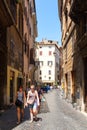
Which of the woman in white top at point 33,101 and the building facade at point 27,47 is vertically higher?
the building facade at point 27,47

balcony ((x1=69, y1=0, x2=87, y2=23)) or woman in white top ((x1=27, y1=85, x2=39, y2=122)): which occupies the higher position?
balcony ((x1=69, y1=0, x2=87, y2=23))

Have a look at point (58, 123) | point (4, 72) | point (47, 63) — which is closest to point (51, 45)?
point (47, 63)

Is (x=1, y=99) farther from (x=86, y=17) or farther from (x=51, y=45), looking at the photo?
(x=51, y=45)

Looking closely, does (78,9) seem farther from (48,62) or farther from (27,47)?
(48,62)

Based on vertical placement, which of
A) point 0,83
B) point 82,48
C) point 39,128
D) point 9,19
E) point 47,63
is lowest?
point 39,128

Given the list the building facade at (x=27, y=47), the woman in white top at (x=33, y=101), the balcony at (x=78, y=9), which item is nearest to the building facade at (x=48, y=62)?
the building facade at (x=27, y=47)

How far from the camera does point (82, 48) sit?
22.7 meters

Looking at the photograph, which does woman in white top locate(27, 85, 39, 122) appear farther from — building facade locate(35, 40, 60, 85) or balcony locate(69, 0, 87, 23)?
building facade locate(35, 40, 60, 85)

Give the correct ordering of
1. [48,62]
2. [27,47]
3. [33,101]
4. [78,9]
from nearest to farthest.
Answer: [33,101] < [78,9] < [27,47] < [48,62]

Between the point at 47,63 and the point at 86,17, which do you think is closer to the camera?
the point at 86,17

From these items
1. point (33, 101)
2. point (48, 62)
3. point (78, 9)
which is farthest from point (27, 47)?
point (48, 62)

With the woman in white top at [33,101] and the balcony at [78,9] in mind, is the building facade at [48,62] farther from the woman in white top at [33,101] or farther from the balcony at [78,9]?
the woman in white top at [33,101]

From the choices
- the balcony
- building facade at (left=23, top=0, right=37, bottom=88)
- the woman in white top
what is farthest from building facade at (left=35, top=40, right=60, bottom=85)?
the woman in white top

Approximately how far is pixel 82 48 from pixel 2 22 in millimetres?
4488
